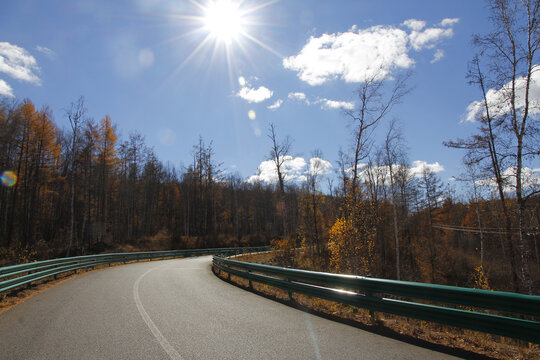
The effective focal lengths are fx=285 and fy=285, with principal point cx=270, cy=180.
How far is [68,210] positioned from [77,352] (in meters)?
44.5

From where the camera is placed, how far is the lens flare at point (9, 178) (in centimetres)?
3070

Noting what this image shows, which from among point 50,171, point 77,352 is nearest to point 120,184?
point 50,171

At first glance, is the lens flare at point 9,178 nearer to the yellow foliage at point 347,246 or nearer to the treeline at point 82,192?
the treeline at point 82,192

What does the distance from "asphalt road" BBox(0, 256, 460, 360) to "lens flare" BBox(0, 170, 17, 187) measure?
3145 centimetres

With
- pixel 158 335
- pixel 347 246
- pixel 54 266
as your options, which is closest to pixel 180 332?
pixel 158 335

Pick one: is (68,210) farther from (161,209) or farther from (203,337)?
(203,337)

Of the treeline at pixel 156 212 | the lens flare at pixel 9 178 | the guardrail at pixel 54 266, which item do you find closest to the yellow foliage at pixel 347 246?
the treeline at pixel 156 212

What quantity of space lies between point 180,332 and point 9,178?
37.7m

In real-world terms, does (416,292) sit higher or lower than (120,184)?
lower

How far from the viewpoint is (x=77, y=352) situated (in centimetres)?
418

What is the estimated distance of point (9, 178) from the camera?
31172 mm

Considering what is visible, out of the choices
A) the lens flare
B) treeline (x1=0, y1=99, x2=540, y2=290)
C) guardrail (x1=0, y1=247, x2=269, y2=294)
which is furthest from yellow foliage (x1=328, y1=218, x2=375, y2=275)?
the lens flare

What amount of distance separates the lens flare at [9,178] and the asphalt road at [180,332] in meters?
31.5

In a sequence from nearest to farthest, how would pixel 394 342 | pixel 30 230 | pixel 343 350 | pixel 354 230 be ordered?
pixel 343 350 → pixel 394 342 → pixel 354 230 → pixel 30 230
